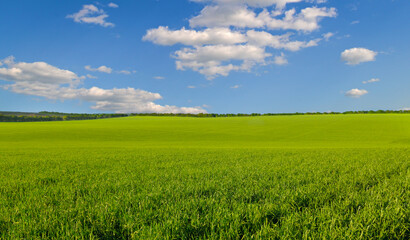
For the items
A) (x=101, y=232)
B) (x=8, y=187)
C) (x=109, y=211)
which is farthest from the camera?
(x=8, y=187)

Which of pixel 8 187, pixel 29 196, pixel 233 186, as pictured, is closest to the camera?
pixel 29 196

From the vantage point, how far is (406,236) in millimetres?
2889

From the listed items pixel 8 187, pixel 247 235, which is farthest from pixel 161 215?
pixel 8 187

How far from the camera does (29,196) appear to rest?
4812 mm

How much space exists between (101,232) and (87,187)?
2856mm

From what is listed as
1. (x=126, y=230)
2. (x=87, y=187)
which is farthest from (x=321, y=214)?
(x=87, y=187)

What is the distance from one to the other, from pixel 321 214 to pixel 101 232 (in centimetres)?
313

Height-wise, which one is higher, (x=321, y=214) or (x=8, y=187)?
(x=321, y=214)

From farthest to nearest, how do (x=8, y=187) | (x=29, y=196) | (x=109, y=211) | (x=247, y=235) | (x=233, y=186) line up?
(x=8, y=187) → (x=233, y=186) → (x=29, y=196) → (x=109, y=211) → (x=247, y=235)

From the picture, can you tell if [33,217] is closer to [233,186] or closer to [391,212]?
[233,186]

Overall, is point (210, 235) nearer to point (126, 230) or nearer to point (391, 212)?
point (126, 230)

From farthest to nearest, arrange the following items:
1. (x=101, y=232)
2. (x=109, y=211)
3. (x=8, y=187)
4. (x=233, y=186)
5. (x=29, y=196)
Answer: (x=8, y=187) → (x=233, y=186) → (x=29, y=196) → (x=109, y=211) → (x=101, y=232)

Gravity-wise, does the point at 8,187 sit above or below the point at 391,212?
below

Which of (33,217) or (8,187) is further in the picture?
(8,187)
